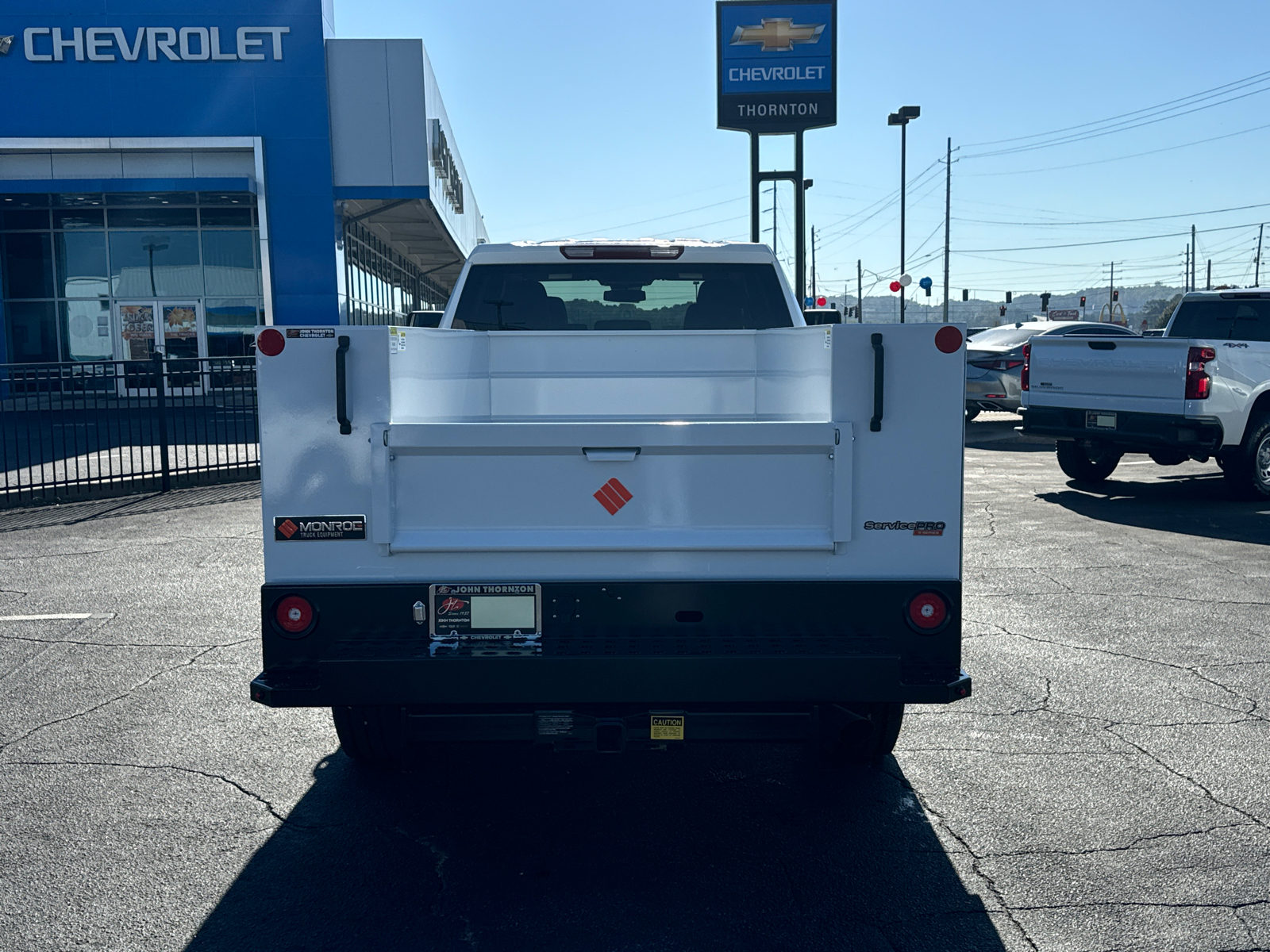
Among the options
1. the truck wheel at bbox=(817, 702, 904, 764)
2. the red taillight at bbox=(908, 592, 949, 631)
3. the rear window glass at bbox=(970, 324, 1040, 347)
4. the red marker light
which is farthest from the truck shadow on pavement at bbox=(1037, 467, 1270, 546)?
the red marker light

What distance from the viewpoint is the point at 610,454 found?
3.61 meters

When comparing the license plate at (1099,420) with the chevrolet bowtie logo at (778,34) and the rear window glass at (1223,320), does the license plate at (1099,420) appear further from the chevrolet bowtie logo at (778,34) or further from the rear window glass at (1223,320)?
the chevrolet bowtie logo at (778,34)

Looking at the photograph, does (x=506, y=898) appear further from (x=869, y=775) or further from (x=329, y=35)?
(x=329, y=35)

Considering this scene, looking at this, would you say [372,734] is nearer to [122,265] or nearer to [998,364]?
[998,364]

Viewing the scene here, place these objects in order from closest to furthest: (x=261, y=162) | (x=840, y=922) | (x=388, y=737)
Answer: (x=840, y=922)
(x=388, y=737)
(x=261, y=162)

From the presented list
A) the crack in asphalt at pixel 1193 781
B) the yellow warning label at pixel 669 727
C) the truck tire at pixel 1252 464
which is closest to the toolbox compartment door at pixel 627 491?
the yellow warning label at pixel 669 727

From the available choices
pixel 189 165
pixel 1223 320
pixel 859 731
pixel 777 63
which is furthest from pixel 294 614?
pixel 189 165

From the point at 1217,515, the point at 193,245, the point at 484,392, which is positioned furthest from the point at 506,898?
the point at 193,245

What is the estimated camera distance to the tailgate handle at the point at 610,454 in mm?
3596

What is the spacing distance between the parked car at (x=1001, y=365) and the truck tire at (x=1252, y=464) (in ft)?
22.2

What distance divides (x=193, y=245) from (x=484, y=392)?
84.8 feet

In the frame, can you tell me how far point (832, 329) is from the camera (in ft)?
11.9

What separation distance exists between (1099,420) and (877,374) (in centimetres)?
928

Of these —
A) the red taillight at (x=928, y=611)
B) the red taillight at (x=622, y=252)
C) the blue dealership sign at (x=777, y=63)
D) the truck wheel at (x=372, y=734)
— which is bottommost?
the truck wheel at (x=372, y=734)
